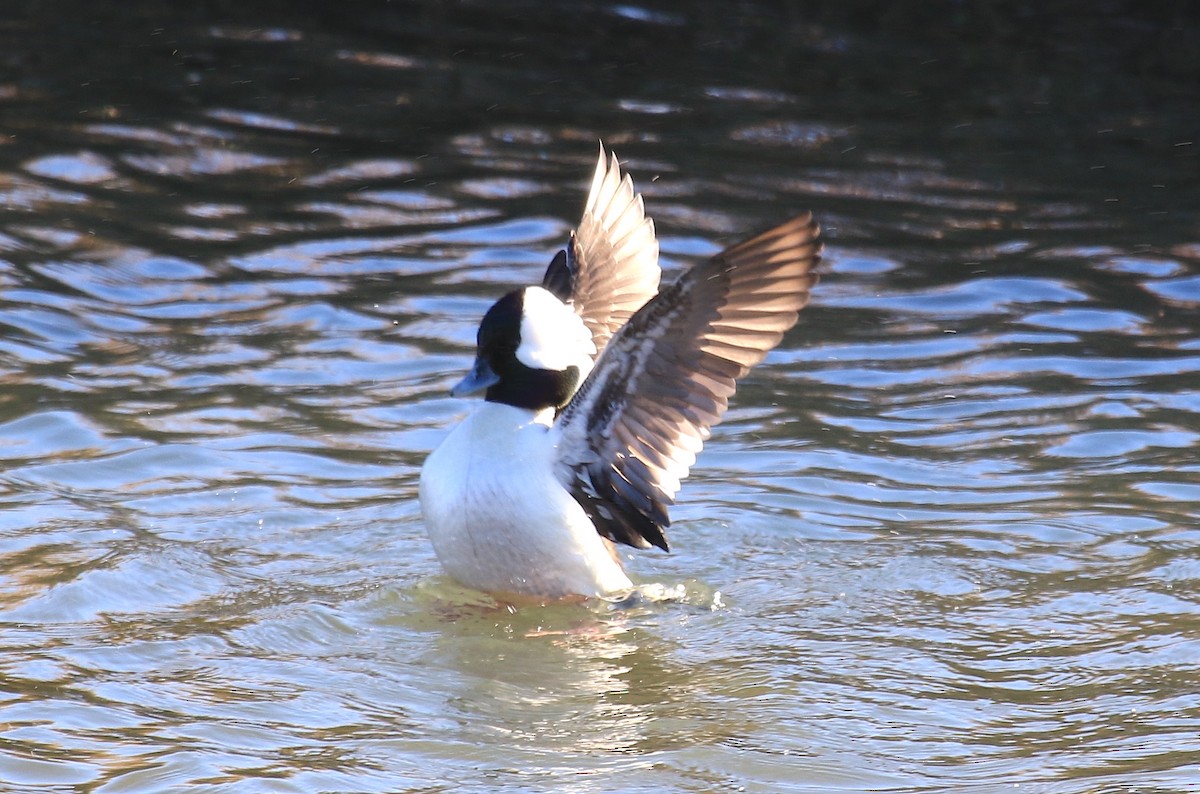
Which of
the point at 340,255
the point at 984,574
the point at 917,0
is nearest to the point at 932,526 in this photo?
the point at 984,574

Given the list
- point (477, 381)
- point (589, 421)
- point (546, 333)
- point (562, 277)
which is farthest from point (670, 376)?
point (562, 277)

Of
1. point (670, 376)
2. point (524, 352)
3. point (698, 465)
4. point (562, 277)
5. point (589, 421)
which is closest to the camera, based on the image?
point (670, 376)

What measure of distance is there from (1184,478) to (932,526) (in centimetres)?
127

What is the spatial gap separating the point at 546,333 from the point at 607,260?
1.12 m

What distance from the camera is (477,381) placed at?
6.08 metres

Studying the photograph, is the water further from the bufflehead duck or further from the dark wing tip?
the dark wing tip

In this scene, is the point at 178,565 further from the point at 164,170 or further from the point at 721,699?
the point at 164,170

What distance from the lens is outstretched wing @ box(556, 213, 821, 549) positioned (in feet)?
18.3

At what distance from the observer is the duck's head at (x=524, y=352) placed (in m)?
6.08

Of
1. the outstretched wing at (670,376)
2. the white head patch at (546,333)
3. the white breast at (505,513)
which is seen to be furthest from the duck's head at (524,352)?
the outstretched wing at (670,376)

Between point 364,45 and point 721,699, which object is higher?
point 364,45

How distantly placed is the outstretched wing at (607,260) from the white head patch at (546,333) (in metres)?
0.83

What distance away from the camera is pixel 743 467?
25.4ft

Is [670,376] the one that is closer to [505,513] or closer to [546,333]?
[546,333]
